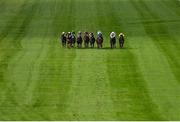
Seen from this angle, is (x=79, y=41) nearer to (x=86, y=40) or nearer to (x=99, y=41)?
(x=86, y=40)

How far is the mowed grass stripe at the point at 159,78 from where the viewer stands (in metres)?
44.4

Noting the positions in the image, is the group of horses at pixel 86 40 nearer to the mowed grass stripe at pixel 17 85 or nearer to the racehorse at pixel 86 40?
the racehorse at pixel 86 40

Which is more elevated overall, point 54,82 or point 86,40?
point 86,40

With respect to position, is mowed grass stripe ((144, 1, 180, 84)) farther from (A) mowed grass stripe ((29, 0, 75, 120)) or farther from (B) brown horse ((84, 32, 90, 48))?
(A) mowed grass stripe ((29, 0, 75, 120))

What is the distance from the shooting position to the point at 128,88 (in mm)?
49406

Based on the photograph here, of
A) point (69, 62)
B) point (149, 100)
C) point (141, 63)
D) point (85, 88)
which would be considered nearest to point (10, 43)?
point (69, 62)

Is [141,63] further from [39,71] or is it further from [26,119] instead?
[26,119]

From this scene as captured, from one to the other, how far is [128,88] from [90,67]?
782 centimetres

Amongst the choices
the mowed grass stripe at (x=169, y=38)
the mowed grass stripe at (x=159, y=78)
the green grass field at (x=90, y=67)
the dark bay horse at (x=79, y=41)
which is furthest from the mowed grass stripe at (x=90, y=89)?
the mowed grass stripe at (x=169, y=38)

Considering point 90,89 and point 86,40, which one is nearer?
point 90,89

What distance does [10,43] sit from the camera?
227 ft

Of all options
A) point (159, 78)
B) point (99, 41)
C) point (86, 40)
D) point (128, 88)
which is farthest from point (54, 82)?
point (86, 40)

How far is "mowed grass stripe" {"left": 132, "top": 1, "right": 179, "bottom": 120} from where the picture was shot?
4444cm

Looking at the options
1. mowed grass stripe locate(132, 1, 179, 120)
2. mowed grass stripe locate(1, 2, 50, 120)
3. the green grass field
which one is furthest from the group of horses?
mowed grass stripe locate(1, 2, 50, 120)
